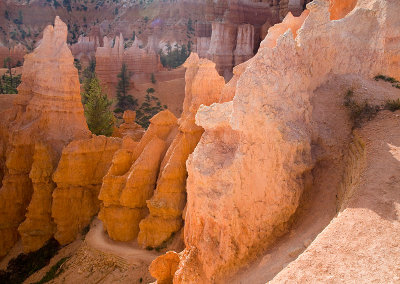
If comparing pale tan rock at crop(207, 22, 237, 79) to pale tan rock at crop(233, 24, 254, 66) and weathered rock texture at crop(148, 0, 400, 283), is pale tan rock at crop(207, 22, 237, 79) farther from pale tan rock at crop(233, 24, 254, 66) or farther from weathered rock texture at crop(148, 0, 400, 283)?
weathered rock texture at crop(148, 0, 400, 283)

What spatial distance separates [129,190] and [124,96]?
84.8 feet

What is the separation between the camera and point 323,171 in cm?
691

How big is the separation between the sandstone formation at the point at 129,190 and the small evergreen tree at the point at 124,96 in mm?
24075

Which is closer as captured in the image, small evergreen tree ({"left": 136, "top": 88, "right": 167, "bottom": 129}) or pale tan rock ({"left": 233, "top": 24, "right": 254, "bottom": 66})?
pale tan rock ({"left": 233, "top": 24, "right": 254, "bottom": 66})

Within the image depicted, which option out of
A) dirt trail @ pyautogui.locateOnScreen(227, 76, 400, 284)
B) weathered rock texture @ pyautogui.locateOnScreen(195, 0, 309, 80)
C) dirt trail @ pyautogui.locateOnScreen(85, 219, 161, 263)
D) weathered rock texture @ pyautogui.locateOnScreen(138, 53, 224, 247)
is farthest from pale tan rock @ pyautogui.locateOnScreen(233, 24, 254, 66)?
dirt trail @ pyautogui.locateOnScreen(227, 76, 400, 284)

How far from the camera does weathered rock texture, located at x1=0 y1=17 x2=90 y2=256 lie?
49.7 feet

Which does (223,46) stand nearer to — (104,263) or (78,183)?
(78,183)

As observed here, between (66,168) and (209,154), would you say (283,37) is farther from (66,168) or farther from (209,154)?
(66,168)

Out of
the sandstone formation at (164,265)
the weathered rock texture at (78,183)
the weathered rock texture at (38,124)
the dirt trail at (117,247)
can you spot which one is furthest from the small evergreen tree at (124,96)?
the sandstone formation at (164,265)

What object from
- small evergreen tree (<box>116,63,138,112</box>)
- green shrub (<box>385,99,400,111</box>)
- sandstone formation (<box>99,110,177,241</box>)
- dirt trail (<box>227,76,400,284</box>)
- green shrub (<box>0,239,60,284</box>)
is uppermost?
green shrub (<box>385,99,400,111</box>)

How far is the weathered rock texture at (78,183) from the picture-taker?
569 inches

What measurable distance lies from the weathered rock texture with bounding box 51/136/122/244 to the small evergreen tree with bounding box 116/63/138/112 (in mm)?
21801

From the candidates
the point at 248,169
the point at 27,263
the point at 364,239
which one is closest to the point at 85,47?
the point at 27,263

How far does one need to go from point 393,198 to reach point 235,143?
2.78 m
